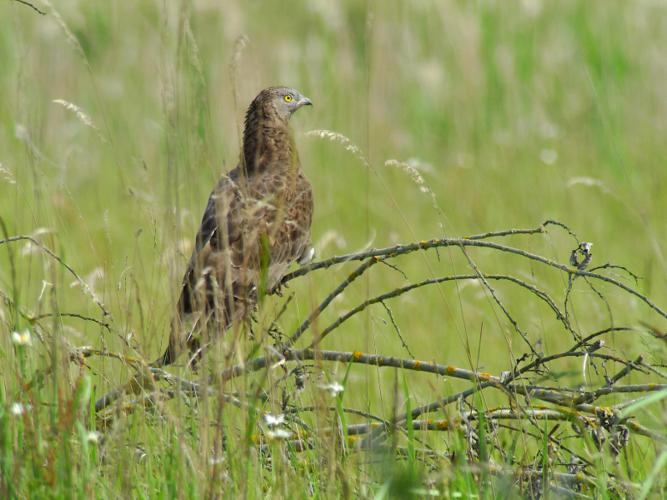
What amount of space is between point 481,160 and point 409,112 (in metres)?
0.80

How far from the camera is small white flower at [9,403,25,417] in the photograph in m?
2.35

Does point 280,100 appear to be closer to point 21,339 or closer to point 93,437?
point 21,339

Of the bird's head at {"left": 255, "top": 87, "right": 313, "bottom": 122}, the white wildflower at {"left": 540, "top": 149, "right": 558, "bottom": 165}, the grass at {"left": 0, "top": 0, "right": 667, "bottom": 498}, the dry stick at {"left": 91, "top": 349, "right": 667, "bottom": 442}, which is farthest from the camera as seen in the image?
the white wildflower at {"left": 540, "top": 149, "right": 558, "bottom": 165}

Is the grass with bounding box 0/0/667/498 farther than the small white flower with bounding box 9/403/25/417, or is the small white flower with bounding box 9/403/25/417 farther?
the grass with bounding box 0/0/667/498

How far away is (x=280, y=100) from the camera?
4949 mm

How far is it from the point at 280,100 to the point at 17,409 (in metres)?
2.79

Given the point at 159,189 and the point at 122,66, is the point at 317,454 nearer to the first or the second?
the point at 159,189

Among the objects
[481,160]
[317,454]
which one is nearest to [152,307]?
[317,454]

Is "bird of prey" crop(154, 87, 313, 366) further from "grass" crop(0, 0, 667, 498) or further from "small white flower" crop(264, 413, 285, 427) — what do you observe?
"small white flower" crop(264, 413, 285, 427)

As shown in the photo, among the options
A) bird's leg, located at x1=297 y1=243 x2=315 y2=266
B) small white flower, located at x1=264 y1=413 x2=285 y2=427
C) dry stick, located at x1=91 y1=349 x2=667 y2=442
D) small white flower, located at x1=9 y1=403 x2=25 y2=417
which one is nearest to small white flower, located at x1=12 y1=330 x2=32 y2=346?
small white flower, located at x1=9 y1=403 x2=25 y2=417

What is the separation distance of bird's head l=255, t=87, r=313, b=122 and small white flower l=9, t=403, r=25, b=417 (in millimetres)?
Result: 2641

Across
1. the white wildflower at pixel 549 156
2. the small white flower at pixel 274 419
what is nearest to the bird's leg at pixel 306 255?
the small white flower at pixel 274 419

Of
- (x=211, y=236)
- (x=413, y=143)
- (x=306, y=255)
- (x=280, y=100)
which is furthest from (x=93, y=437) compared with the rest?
(x=413, y=143)

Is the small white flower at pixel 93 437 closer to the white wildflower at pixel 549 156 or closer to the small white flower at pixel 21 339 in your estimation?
the small white flower at pixel 21 339
